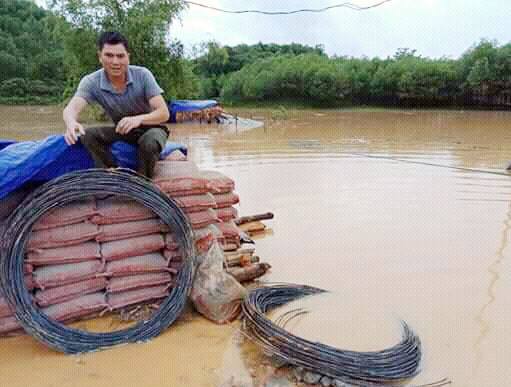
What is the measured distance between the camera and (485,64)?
93.7 feet

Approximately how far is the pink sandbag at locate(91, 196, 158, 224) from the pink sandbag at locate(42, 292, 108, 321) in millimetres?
459

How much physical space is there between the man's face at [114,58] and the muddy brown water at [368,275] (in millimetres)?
1641

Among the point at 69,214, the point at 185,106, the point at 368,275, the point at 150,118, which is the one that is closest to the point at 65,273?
the point at 69,214

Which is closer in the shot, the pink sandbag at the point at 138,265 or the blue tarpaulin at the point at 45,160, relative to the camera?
the blue tarpaulin at the point at 45,160

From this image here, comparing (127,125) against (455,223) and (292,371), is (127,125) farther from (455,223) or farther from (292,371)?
(455,223)

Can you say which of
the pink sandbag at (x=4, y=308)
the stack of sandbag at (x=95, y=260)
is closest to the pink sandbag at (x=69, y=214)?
the stack of sandbag at (x=95, y=260)

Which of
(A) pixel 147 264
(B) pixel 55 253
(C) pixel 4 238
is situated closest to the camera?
(C) pixel 4 238

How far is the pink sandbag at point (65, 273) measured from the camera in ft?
8.32

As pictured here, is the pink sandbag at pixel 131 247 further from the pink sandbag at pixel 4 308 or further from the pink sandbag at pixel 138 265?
the pink sandbag at pixel 4 308

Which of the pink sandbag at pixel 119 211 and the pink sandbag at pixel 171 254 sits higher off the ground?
the pink sandbag at pixel 119 211

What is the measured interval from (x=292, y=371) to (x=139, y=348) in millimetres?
875

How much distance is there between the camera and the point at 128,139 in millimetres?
2896

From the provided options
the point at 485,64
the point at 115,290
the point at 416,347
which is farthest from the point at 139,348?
the point at 485,64

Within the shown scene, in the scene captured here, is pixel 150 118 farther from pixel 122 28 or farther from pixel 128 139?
pixel 122 28
